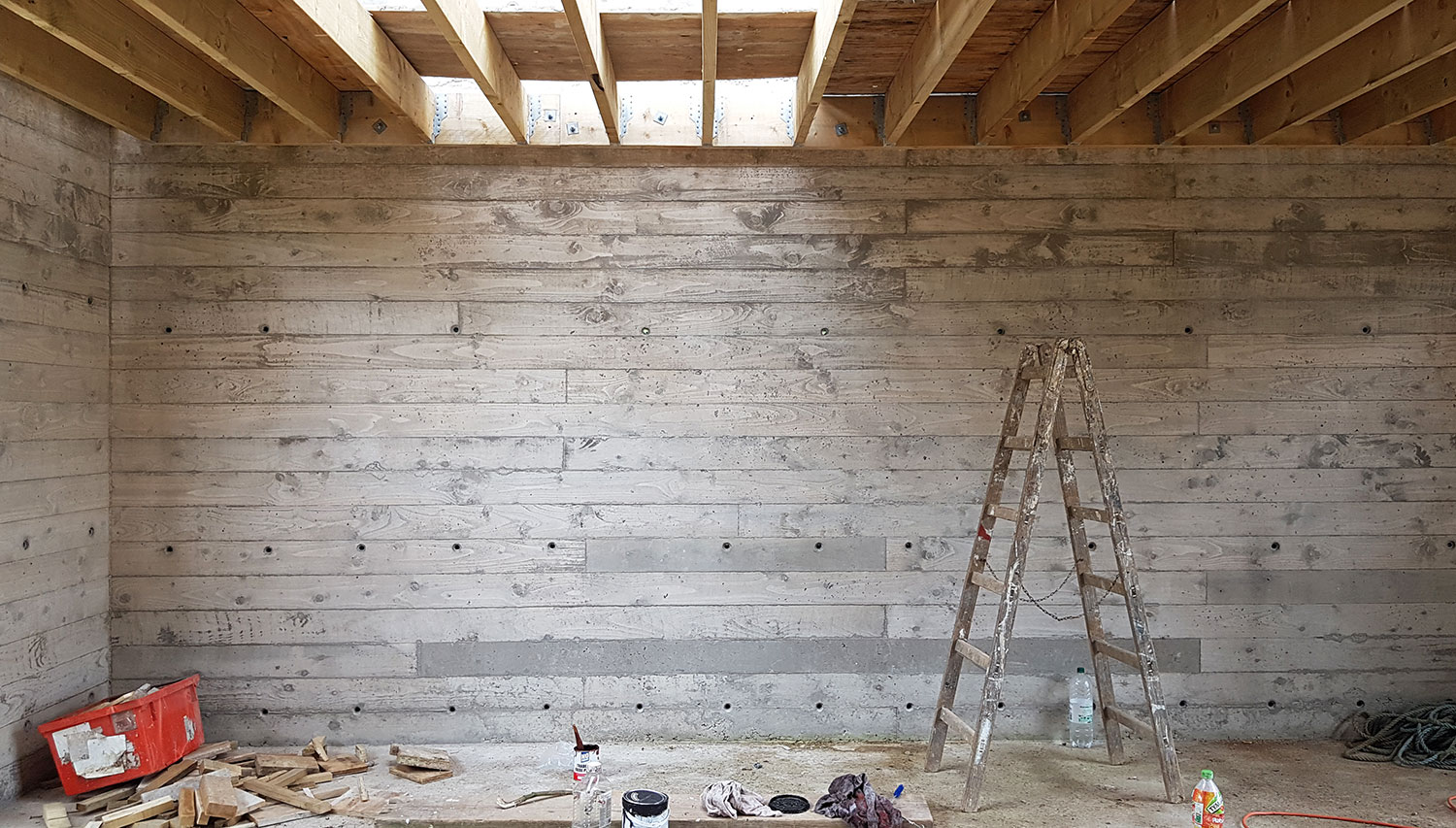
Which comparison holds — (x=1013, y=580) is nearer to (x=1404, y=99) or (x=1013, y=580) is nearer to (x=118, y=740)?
(x=1404, y=99)

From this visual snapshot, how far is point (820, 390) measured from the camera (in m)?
4.02

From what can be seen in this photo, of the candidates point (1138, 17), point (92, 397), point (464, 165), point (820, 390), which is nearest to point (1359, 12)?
point (1138, 17)

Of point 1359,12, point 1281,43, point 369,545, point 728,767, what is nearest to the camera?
point 1359,12

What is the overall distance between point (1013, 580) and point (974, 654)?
1.04 ft

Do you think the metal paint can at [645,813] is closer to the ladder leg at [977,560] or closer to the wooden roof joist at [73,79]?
the ladder leg at [977,560]

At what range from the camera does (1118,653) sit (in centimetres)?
350

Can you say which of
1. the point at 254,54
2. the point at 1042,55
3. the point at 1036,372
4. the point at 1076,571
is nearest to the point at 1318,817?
the point at 1076,571

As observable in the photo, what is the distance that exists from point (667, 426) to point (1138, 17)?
224cm

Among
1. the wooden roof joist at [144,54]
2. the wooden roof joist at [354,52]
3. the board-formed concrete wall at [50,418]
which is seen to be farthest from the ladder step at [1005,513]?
the board-formed concrete wall at [50,418]

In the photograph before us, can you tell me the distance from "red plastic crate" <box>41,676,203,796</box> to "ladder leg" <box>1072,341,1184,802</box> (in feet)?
11.4

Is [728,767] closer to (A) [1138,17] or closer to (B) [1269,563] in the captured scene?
(B) [1269,563]

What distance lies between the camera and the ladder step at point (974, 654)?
133 inches

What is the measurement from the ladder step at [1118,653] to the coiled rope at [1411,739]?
1.12m

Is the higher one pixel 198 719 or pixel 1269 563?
pixel 1269 563
